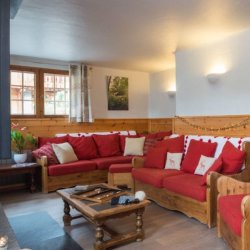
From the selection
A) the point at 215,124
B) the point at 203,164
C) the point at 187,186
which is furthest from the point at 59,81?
the point at 187,186

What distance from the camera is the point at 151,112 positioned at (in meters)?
6.12

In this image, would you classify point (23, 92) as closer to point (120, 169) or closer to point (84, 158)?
point (84, 158)

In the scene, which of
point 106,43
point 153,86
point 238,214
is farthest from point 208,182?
point 153,86

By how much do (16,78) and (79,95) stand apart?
3.85 ft

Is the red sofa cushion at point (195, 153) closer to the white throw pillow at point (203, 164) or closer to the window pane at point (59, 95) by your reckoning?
the white throw pillow at point (203, 164)

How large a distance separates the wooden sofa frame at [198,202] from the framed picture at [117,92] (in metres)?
2.55

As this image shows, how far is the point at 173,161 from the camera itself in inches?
139

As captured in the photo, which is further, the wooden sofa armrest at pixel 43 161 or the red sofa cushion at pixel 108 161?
the red sofa cushion at pixel 108 161

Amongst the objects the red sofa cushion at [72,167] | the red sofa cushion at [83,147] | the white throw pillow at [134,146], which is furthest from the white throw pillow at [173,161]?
the red sofa cushion at [83,147]

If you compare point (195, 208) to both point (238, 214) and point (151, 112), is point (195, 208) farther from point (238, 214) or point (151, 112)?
point (151, 112)

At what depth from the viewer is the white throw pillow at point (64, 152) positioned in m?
4.13

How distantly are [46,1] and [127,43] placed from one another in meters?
1.61

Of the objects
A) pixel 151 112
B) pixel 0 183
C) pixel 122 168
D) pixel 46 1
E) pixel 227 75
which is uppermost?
pixel 46 1

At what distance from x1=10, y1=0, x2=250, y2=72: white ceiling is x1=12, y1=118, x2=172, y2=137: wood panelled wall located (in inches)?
47.3
